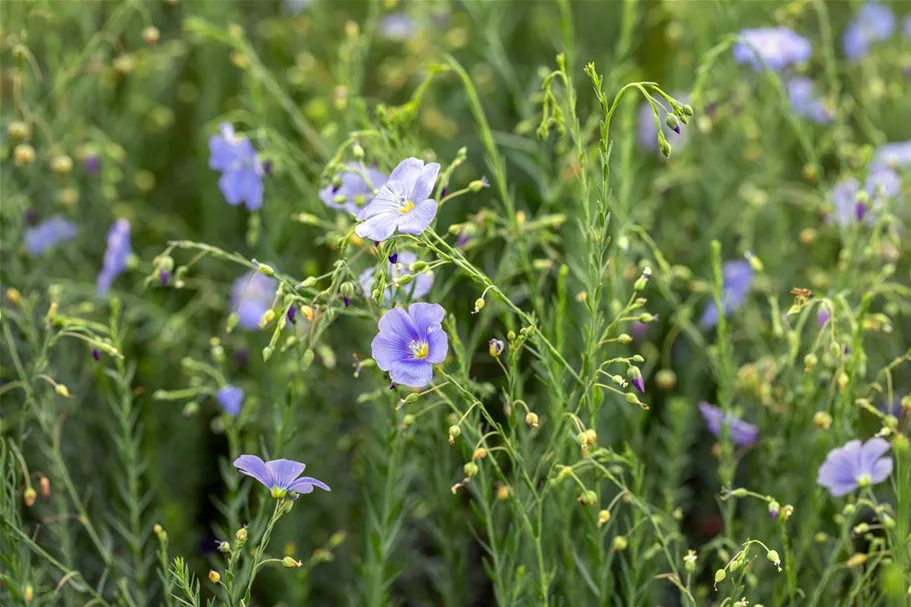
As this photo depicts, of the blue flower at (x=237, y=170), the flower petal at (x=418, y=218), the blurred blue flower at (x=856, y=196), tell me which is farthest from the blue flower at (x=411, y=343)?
the blurred blue flower at (x=856, y=196)

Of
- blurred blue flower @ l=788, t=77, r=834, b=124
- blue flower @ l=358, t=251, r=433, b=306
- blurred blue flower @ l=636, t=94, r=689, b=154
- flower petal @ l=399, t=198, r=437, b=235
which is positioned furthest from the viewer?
blurred blue flower @ l=636, t=94, r=689, b=154

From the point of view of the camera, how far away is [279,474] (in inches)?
54.6

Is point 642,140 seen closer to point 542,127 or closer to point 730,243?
point 730,243

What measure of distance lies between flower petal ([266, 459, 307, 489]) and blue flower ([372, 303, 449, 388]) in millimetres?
190

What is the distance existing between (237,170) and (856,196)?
1307mm

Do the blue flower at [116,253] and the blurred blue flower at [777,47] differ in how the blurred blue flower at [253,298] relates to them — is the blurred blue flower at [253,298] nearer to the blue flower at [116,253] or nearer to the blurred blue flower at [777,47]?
the blue flower at [116,253]

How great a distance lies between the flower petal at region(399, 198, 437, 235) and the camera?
131 centimetres

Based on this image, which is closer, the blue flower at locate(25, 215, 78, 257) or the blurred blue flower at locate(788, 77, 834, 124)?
the blue flower at locate(25, 215, 78, 257)

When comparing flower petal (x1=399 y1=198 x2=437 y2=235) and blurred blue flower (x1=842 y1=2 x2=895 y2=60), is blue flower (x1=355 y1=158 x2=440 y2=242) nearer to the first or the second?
flower petal (x1=399 y1=198 x2=437 y2=235)

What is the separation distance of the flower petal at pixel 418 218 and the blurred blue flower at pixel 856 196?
0.92 m

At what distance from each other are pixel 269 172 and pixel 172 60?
122 centimetres

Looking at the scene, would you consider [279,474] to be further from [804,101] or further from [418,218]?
[804,101]

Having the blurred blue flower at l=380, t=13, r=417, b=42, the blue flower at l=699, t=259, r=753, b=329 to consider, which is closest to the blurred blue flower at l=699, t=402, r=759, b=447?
the blue flower at l=699, t=259, r=753, b=329

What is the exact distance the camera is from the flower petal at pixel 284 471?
4.46 ft
